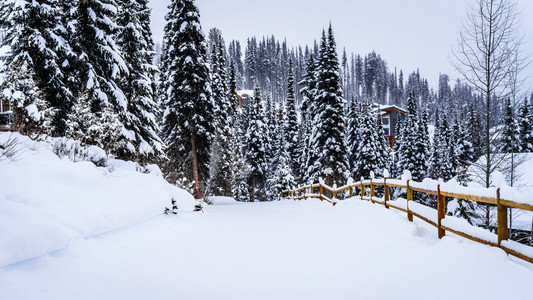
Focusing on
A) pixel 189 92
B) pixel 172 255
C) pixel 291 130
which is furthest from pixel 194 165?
pixel 291 130

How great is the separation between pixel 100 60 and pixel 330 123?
18.1 meters

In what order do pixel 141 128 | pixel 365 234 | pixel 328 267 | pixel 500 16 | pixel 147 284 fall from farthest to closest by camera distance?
pixel 141 128 < pixel 500 16 < pixel 365 234 < pixel 328 267 < pixel 147 284

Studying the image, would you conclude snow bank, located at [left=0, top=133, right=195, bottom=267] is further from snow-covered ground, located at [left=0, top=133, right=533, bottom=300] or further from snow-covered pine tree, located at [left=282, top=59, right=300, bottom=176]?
snow-covered pine tree, located at [left=282, top=59, right=300, bottom=176]

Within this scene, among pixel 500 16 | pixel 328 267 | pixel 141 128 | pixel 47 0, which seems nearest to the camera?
pixel 328 267

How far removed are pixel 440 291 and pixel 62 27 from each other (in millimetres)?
21220

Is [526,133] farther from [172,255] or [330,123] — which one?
[172,255]

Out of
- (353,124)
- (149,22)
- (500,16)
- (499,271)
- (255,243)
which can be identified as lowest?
(255,243)

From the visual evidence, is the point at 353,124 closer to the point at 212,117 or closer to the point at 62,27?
the point at 212,117

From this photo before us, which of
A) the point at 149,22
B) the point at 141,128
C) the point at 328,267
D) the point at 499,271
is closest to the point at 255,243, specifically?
the point at 328,267

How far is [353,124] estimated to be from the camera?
1569 inches

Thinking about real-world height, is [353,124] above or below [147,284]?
above

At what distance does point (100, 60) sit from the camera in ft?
52.1

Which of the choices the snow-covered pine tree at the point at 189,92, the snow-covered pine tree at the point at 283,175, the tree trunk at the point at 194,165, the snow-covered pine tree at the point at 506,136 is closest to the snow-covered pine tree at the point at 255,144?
the snow-covered pine tree at the point at 283,175

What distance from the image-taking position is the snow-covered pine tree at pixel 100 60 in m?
14.9
